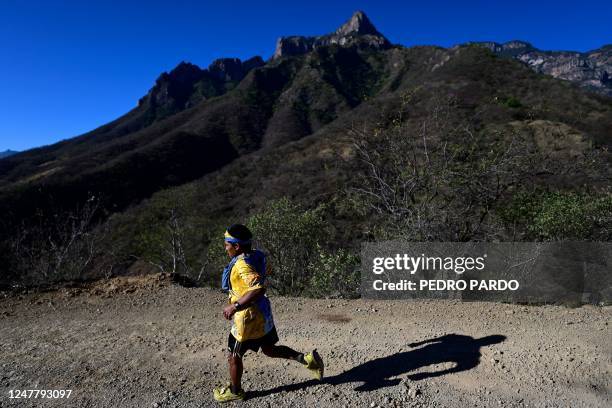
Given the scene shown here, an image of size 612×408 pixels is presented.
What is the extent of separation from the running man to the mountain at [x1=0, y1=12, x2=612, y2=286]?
231 inches

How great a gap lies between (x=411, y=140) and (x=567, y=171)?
361 centimetres

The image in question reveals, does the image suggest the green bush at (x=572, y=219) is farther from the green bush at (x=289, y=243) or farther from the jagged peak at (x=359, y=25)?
the jagged peak at (x=359, y=25)

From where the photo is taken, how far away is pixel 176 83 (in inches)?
5556

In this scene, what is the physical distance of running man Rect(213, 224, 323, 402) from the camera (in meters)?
3.34

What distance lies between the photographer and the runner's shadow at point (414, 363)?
3.90 metres

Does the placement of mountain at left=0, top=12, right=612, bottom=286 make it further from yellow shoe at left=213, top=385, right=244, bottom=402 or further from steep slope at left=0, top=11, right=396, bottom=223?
yellow shoe at left=213, top=385, right=244, bottom=402

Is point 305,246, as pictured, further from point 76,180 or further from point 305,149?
point 76,180

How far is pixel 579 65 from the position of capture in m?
162

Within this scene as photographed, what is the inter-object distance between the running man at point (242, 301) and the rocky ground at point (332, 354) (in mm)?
339

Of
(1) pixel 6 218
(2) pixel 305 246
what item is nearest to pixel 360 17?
(1) pixel 6 218

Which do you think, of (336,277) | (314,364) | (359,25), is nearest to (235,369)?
(314,364)

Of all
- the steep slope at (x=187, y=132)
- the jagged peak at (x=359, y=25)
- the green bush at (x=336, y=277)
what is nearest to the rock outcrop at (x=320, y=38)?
the jagged peak at (x=359, y=25)

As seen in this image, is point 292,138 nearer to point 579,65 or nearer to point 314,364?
A: point 314,364

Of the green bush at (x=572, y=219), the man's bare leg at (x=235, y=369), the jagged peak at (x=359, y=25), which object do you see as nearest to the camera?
the man's bare leg at (x=235, y=369)
